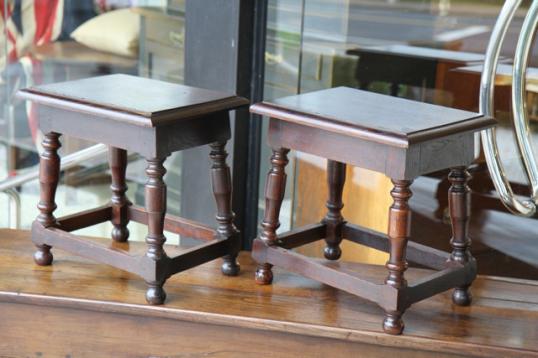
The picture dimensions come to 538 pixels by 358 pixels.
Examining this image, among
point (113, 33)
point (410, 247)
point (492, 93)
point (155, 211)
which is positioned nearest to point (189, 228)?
point (155, 211)

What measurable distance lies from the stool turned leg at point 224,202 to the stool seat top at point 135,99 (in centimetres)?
10

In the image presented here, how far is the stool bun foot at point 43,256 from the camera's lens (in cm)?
219

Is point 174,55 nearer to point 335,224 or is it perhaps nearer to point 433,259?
point 335,224

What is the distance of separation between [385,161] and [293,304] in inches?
15.4

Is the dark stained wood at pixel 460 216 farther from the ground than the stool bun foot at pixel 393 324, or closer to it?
farther from the ground

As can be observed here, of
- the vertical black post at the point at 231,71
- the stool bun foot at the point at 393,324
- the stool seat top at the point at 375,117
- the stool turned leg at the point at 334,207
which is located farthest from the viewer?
the vertical black post at the point at 231,71

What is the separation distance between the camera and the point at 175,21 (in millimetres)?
2785

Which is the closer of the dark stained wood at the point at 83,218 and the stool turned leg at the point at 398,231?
the stool turned leg at the point at 398,231

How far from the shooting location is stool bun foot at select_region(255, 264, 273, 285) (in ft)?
6.86

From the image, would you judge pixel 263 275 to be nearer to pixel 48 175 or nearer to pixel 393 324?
pixel 393 324

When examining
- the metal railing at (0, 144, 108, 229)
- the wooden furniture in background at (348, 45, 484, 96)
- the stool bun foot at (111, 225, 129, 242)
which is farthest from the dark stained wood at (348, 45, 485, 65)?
the metal railing at (0, 144, 108, 229)

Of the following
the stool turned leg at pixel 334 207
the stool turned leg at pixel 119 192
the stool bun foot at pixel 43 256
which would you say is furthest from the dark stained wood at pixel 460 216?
the stool bun foot at pixel 43 256

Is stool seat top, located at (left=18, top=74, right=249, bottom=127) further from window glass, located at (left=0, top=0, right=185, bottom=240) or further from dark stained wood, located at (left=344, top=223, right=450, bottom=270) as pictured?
window glass, located at (left=0, top=0, right=185, bottom=240)

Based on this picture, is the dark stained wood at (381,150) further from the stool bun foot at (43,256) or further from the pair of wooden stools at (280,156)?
the stool bun foot at (43,256)
